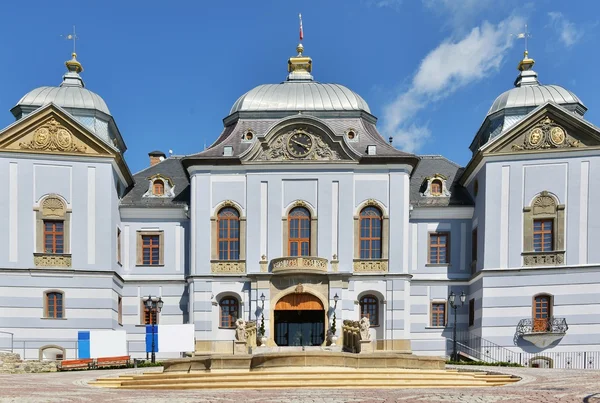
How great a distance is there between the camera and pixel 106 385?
30.9m

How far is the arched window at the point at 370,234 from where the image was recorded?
4719 centimetres

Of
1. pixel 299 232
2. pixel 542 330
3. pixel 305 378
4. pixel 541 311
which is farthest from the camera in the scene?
pixel 299 232

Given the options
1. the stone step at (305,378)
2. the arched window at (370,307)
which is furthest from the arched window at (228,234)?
the stone step at (305,378)

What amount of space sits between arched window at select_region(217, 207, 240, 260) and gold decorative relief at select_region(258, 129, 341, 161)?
3.38 m

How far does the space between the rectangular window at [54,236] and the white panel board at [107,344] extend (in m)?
6.46

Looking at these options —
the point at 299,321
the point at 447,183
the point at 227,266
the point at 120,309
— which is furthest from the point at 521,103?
the point at 120,309

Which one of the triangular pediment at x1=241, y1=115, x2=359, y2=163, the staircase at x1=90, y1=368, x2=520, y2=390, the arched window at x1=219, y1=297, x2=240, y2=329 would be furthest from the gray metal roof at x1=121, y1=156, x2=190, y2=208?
the staircase at x1=90, y1=368, x2=520, y2=390

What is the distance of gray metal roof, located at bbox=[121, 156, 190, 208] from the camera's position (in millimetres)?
50000

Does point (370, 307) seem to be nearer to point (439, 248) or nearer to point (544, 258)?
point (439, 248)

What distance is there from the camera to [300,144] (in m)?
47.2

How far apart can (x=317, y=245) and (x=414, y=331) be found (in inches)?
285

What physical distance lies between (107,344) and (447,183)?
21023mm

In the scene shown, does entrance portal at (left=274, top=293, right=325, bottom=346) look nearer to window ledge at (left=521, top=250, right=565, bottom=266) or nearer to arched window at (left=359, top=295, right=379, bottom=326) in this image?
arched window at (left=359, top=295, right=379, bottom=326)

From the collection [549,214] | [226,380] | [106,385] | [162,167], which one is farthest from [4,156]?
[549,214]
